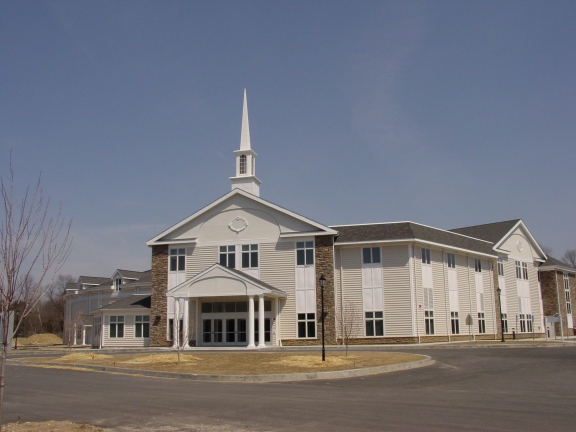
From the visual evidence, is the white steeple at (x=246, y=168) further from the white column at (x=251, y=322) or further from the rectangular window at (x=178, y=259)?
the white column at (x=251, y=322)

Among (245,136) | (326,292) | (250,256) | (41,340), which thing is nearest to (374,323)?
(326,292)

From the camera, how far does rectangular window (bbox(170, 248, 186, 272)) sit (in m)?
44.5

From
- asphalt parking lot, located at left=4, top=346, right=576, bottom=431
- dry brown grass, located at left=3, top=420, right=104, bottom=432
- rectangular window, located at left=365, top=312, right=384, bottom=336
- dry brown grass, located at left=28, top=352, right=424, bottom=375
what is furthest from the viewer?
rectangular window, located at left=365, top=312, right=384, bottom=336

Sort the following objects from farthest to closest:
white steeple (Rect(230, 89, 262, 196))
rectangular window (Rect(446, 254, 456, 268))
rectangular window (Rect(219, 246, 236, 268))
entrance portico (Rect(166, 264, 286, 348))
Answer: white steeple (Rect(230, 89, 262, 196)), rectangular window (Rect(446, 254, 456, 268)), rectangular window (Rect(219, 246, 236, 268)), entrance portico (Rect(166, 264, 286, 348))

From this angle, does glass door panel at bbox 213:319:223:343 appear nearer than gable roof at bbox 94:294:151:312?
Yes

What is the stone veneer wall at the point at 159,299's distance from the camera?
4388 cm

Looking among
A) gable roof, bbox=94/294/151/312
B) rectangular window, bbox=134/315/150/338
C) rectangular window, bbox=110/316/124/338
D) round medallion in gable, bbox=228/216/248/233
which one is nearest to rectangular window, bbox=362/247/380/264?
round medallion in gable, bbox=228/216/248/233

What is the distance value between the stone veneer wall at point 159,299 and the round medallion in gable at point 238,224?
5387 millimetres

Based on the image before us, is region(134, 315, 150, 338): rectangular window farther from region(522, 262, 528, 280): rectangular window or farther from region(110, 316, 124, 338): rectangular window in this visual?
region(522, 262, 528, 280): rectangular window

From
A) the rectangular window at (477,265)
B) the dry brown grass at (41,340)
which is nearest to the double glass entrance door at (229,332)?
the rectangular window at (477,265)

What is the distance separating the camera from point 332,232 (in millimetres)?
41188

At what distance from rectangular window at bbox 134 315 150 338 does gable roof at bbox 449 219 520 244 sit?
28.8m

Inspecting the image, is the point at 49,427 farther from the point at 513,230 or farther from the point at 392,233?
the point at 513,230

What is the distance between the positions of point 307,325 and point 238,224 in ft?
28.6
